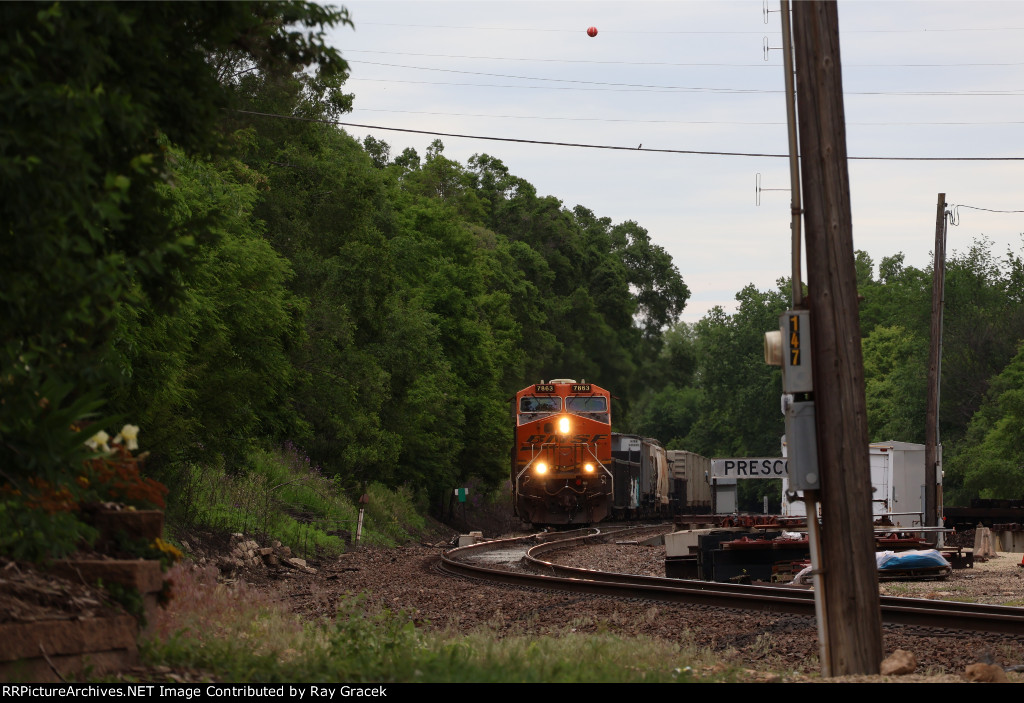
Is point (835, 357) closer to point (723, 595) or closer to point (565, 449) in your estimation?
point (723, 595)

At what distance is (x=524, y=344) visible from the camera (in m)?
67.2

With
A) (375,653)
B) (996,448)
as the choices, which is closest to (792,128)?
(375,653)

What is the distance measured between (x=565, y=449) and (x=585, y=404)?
63.3 inches

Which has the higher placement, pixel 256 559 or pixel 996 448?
pixel 996 448

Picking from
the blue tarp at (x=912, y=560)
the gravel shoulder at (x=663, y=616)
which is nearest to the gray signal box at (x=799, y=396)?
the gravel shoulder at (x=663, y=616)

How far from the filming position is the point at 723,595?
14320 millimetres

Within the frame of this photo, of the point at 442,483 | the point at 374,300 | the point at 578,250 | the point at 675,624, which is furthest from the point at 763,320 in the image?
the point at 675,624

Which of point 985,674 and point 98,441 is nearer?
point 98,441

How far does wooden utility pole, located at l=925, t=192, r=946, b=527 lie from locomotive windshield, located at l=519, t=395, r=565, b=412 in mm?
10995

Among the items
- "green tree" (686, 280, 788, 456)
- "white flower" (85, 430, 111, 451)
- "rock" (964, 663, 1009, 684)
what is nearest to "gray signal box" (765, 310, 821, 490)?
"rock" (964, 663, 1009, 684)

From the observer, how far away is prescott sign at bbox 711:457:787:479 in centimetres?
2358

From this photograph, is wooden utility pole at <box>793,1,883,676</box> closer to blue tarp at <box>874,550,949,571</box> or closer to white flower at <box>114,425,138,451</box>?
white flower at <box>114,425,138,451</box>

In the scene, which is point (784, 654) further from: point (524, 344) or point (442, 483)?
point (524, 344)

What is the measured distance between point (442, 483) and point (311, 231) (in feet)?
45.0
